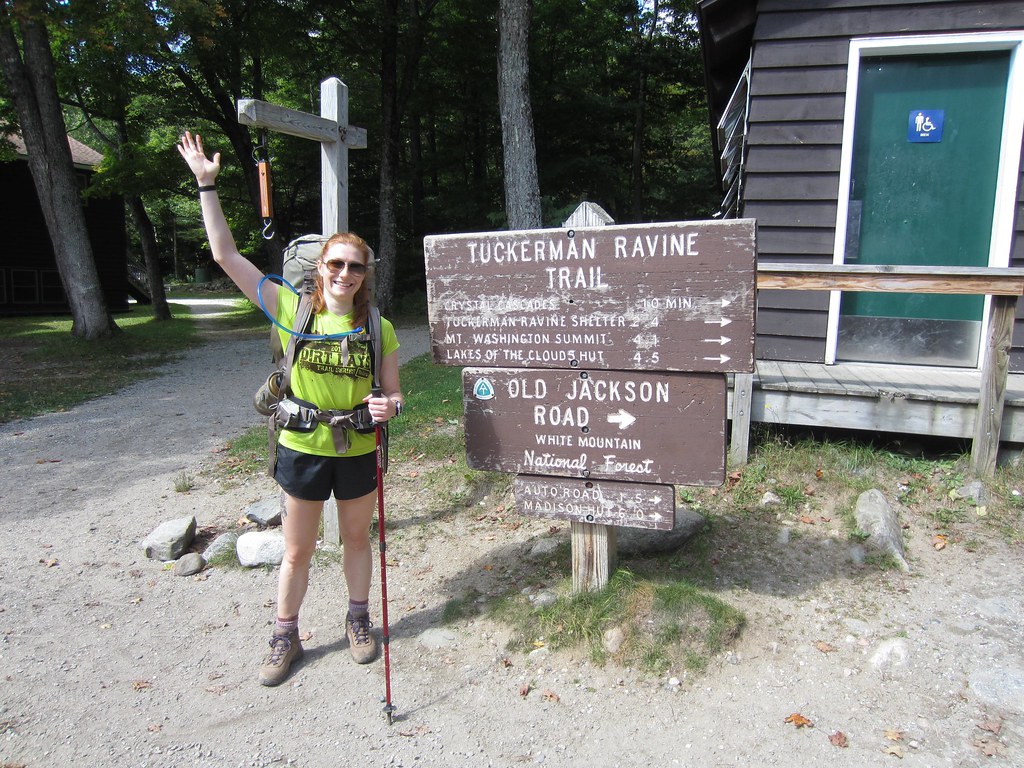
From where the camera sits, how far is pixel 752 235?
108 inches

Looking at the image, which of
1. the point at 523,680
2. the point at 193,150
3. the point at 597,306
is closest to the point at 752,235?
the point at 597,306

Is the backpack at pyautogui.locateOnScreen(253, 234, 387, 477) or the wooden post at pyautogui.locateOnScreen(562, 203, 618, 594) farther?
the wooden post at pyautogui.locateOnScreen(562, 203, 618, 594)

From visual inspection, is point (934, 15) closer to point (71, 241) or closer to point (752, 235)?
point (752, 235)

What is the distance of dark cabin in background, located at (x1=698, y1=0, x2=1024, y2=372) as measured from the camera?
5.44 meters

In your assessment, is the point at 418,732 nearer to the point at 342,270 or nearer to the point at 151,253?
the point at 342,270

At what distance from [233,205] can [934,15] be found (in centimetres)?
2432

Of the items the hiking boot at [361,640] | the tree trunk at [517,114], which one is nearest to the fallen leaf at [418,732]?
the hiking boot at [361,640]

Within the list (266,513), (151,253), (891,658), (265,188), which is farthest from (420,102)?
(891,658)

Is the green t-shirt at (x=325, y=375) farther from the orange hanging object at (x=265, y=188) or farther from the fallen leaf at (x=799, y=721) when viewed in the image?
the fallen leaf at (x=799, y=721)

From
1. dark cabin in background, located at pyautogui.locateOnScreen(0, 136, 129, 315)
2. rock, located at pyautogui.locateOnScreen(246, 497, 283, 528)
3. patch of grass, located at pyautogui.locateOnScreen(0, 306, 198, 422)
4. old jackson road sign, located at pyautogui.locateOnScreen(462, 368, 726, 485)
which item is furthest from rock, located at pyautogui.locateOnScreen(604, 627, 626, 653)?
dark cabin in background, located at pyautogui.locateOnScreen(0, 136, 129, 315)

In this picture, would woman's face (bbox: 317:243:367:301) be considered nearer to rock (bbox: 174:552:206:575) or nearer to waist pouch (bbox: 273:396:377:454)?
waist pouch (bbox: 273:396:377:454)

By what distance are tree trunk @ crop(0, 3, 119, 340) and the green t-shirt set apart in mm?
11607

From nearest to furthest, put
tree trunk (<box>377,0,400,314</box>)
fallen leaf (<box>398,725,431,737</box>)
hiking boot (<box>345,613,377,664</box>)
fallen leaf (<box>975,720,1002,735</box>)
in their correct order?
fallen leaf (<box>975,720,1002,735</box>) < fallen leaf (<box>398,725,431,737</box>) < hiking boot (<box>345,613,377,664</box>) < tree trunk (<box>377,0,400,314</box>)

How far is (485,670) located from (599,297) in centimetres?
172
